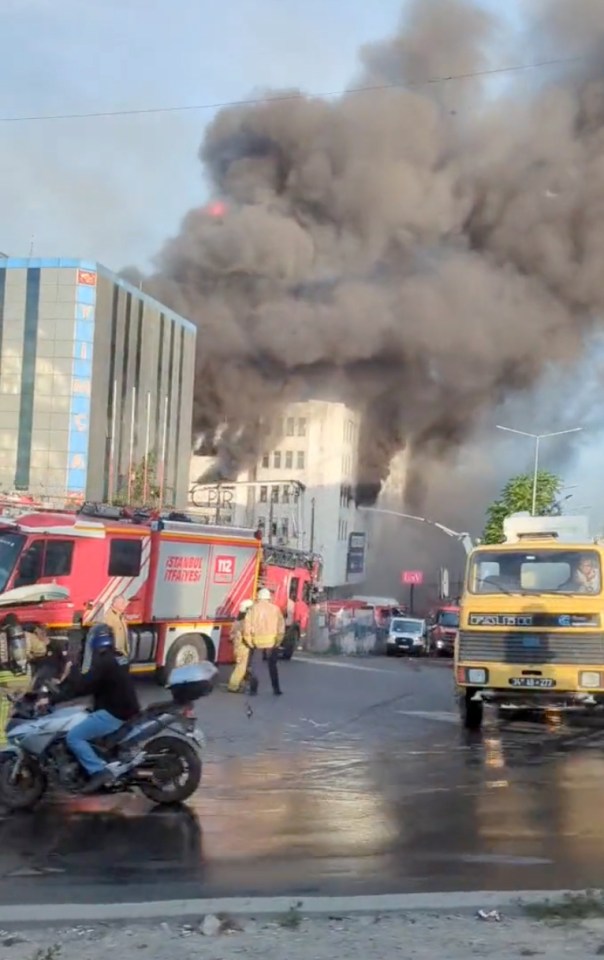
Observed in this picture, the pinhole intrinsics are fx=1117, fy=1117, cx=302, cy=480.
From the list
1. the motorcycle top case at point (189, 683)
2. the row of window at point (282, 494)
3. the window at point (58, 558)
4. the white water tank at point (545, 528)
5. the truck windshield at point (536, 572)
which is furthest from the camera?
the row of window at point (282, 494)

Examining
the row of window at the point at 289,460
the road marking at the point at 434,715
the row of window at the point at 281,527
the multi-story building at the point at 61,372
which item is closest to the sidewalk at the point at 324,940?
the road marking at the point at 434,715

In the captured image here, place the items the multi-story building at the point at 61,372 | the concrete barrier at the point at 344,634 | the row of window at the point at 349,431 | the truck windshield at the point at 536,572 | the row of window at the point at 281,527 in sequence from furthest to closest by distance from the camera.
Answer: the row of window at the point at 349,431
the row of window at the point at 281,527
the multi-story building at the point at 61,372
the concrete barrier at the point at 344,634
the truck windshield at the point at 536,572

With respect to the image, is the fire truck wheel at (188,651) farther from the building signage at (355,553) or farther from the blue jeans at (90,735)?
the building signage at (355,553)

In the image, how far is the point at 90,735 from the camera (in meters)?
6.34

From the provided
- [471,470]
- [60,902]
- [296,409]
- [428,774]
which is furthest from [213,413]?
[60,902]

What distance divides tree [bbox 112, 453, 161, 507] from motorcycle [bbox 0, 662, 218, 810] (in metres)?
32.1

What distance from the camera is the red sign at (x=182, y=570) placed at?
14.8m

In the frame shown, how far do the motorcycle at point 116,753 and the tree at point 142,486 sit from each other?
32.1 meters

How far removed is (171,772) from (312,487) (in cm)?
4863

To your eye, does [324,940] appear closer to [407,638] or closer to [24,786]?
[24,786]

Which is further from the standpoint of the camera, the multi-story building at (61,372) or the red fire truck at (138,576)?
the multi-story building at (61,372)

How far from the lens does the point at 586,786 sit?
7.39 m

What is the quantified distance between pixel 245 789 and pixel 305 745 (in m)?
2.11

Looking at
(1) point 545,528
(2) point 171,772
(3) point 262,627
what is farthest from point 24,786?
(1) point 545,528
